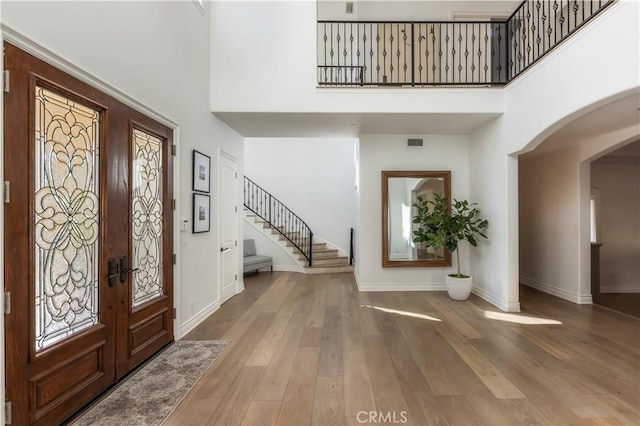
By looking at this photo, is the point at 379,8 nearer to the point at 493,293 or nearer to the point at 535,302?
the point at 493,293

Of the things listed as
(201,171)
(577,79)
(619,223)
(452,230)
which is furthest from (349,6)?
(619,223)

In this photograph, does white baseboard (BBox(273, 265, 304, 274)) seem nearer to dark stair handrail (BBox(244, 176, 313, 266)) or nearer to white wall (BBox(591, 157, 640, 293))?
dark stair handrail (BBox(244, 176, 313, 266))

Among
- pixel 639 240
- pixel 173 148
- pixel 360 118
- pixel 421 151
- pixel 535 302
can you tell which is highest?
pixel 360 118

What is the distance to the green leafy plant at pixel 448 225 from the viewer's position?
467cm

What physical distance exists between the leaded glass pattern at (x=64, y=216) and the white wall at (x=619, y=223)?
8168 millimetres

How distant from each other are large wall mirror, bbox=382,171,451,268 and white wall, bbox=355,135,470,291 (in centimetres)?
11

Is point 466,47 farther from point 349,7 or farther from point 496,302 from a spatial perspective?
point 496,302

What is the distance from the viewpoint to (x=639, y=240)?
6016 millimetres

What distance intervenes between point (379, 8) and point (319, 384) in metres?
6.63

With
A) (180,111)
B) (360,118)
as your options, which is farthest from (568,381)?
(180,111)

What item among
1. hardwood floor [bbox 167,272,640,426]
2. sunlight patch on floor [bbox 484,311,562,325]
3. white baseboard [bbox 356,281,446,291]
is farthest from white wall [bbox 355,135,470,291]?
sunlight patch on floor [bbox 484,311,562,325]

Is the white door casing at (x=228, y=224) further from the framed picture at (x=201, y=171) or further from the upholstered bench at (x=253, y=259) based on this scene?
the upholstered bench at (x=253, y=259)

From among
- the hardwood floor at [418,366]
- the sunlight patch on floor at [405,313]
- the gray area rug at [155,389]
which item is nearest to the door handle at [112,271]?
the gray area rug at [155,389]

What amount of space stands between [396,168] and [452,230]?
4.78 ft
